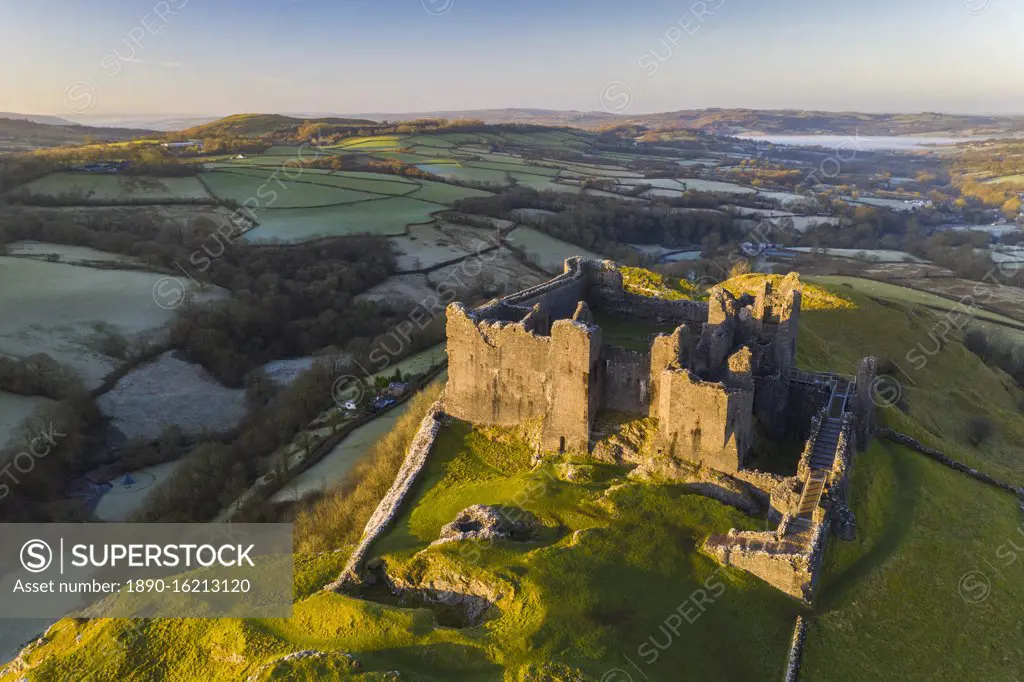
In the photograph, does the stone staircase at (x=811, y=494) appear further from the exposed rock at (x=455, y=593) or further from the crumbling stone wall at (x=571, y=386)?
the exposed rock at (x=455, y=593)

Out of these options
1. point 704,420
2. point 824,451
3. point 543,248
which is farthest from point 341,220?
point 824,451

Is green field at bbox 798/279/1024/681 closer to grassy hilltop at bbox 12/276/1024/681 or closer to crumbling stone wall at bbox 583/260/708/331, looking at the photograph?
grassy hilltop at bbox 12/276/1024/681

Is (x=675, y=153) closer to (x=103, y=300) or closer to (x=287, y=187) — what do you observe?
(x=287, y=187)

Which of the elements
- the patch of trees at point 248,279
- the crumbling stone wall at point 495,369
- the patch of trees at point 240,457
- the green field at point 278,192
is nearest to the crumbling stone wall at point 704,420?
the crumbling stone wall at point 495,369

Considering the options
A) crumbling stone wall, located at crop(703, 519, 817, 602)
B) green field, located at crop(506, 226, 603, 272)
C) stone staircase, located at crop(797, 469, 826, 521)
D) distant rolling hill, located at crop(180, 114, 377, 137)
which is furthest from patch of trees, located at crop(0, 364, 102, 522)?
distant rolling hill, located at crop(180, 114, 377, 137)

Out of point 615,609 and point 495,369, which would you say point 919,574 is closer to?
point 615,609

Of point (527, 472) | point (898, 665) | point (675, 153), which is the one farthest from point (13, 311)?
point (675, 153)
